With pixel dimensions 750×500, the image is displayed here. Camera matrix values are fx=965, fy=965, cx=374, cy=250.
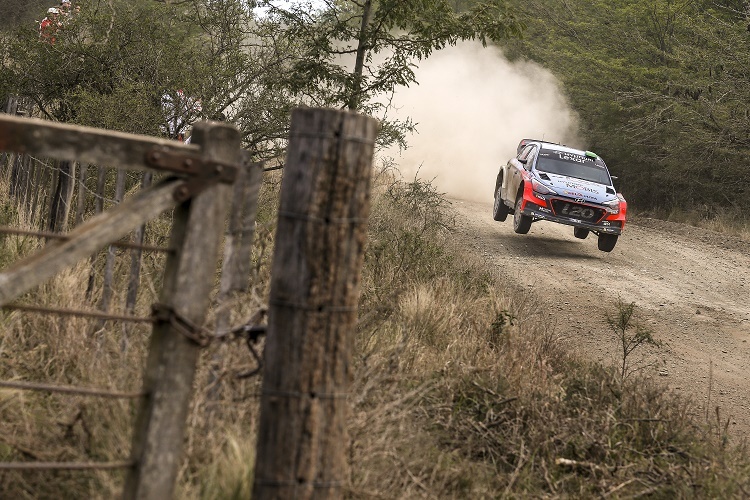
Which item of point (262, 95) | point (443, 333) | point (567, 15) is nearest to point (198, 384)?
point (443, 333)

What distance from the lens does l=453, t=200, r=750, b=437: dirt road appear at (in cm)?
954

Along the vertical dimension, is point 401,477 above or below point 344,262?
below

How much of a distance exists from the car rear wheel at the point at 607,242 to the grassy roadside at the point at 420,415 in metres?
8.16

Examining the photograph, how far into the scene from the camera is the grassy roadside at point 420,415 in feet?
12.5

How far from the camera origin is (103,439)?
3.77m

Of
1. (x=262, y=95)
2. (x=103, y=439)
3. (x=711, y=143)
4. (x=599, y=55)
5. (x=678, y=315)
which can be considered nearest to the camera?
(x=103, y=439)

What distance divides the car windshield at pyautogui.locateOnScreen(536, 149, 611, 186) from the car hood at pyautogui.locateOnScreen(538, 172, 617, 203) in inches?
11.3

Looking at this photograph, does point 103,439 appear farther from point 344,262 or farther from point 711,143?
point 711,143

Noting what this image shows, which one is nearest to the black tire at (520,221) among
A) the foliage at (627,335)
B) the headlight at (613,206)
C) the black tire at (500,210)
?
the headlight at (613,206)

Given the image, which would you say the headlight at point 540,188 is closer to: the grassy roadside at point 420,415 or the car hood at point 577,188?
the car hood at point 577,188

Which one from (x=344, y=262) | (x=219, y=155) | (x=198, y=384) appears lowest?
(x=198, y=384)

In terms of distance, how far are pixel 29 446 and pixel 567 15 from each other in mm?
31697

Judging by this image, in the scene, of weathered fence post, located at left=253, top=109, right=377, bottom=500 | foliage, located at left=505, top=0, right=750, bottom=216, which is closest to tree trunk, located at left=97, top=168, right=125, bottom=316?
weathered fence post, located at left=253, top=109, right=377, bottom=500

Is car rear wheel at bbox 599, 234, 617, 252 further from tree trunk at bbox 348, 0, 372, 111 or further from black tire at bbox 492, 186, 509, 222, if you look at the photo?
tree trunk at bbox 348, 0, 372, 111
